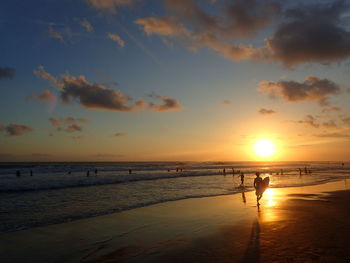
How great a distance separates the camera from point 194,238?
10117 millimetres

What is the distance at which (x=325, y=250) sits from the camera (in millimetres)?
8031

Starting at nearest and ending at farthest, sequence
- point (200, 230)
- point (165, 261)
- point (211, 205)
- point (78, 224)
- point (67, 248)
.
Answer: point (165, 261), point (67, 248), point (200, 230), point (78, 224), point (211, 205)

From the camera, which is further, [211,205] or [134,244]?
[211,205]

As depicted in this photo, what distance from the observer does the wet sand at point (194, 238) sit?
26.5 feet

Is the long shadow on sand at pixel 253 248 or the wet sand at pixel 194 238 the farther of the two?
the wet sand at pixel 194 238

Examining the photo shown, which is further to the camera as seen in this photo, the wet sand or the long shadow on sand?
the wet sand

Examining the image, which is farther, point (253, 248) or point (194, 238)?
point (194, 238)

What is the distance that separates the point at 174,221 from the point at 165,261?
5738mm

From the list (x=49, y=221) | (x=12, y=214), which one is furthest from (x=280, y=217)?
(x=12, y=214)

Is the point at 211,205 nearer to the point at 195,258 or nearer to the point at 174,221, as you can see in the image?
the point at 174,221

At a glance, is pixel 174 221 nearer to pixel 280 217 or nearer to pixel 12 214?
pixel 280 217

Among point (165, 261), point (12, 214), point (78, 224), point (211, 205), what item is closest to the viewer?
point (165, 261)

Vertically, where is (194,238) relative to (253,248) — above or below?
below

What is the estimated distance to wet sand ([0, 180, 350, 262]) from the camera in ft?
26.5
